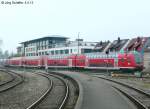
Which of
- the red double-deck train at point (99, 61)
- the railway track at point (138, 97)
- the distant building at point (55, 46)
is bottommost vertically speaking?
the railway track at point (138, 97)

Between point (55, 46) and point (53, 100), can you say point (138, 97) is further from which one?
point (55, 46)

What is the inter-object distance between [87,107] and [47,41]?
12725 cm

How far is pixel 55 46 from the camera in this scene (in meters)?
132

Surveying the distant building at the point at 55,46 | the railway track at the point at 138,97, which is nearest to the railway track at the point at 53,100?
the railway track at the point at 138,97

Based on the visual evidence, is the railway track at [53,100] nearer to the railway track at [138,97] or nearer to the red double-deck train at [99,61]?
the railway track at [138,97]

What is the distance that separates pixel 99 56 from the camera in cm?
5869

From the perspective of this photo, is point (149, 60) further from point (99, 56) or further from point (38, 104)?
point (38, 104)

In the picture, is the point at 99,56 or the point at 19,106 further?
the point at 99,56

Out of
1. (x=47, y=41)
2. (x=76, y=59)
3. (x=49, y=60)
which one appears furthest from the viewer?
(x=47, y=41)

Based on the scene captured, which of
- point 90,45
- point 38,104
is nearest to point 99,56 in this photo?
point 38,104

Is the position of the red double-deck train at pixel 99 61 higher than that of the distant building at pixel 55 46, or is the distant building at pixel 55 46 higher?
the distant building at pixel 55 46

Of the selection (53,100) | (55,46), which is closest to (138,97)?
(53,100)

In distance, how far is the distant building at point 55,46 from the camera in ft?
388

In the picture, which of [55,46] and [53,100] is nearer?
[53,100]
